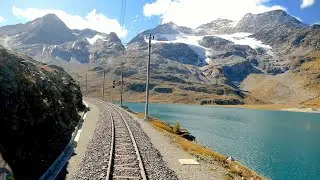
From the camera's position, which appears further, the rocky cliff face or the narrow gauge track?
the narrow gauge track

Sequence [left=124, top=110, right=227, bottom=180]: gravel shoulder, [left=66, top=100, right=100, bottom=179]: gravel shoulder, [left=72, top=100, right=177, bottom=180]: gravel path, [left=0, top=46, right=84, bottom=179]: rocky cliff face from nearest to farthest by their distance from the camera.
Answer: [left=0, top=46, right=84, bottom=179]: rocky cliff face
[left=72, top=100, right=177, bottom=180]: gravel path
[left=66, top=100, right=100, bottom=179]: gravel shoulder
[left=124, top=110, right=227, bottom=180]: gravel shoulder

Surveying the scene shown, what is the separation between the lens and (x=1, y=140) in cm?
2141

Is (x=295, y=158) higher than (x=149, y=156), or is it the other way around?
(x=149, y=156)

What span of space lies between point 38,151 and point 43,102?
16.3 ft

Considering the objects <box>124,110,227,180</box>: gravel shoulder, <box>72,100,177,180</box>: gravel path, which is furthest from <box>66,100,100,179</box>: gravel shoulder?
<box>124,110,227,180</box>: gravel shoulder

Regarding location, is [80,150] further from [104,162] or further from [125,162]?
[125,162]

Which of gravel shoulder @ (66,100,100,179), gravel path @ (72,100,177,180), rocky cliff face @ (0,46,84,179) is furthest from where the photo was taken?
gravel shoulder @ (66,100,100,179)

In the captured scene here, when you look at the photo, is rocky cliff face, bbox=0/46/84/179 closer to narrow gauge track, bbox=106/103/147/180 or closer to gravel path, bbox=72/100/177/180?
gravel path, bbox=72/100/177/180

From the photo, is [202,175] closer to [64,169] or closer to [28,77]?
[64,169]

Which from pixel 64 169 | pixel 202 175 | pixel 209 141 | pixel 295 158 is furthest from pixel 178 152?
pixel 209 141

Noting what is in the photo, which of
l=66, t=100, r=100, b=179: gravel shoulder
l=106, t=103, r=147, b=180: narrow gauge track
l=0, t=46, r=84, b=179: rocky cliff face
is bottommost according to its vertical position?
l=66, t=100, r=100, b=179: gravel shoulder

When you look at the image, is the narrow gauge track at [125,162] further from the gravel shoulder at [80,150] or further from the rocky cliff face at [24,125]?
the rocky cliff face at [24,125]

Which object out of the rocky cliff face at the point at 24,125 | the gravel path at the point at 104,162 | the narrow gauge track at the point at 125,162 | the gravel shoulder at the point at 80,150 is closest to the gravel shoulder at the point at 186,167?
the gravel path at the point at 104,162

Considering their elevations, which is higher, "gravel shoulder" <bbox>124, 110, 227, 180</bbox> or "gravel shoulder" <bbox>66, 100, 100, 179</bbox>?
"gravel shoulder" <bbox>66, 100, 100, 179</bbox>
